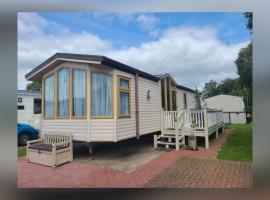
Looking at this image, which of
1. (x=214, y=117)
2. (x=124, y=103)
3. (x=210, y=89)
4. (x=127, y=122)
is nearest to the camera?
(x=210, y=89)

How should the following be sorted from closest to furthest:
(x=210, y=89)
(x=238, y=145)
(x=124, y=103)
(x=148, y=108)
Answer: (x=210, y=89) → (x=238, y=145) → (x=124, y=103) → (x=148, y=108)

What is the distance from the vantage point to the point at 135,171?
13.0 feet

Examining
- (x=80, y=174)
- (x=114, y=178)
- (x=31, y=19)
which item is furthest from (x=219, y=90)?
(x=31, y=19)

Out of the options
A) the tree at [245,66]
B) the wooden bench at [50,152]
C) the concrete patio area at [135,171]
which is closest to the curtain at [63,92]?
the wooden bench at [50,152]

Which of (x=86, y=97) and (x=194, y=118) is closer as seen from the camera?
(x=86, y=97)

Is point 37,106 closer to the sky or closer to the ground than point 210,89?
closer to the ground

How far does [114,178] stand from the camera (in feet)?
12.3

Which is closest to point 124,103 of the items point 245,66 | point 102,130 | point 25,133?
point 102,130

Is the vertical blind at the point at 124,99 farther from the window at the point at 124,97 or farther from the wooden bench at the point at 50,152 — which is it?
the wooden bench at the point at 50,152

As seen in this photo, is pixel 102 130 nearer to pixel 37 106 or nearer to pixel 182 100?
pixel 37 106

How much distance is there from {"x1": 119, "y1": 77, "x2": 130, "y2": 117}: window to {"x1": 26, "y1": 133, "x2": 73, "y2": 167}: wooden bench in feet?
4.18

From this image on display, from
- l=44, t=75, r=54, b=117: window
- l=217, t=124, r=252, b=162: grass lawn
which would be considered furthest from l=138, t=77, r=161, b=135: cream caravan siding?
l=44, t=75, r=54, b=117: window

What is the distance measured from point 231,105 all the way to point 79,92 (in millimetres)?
3215

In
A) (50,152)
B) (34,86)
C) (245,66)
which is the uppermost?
(245,66)
